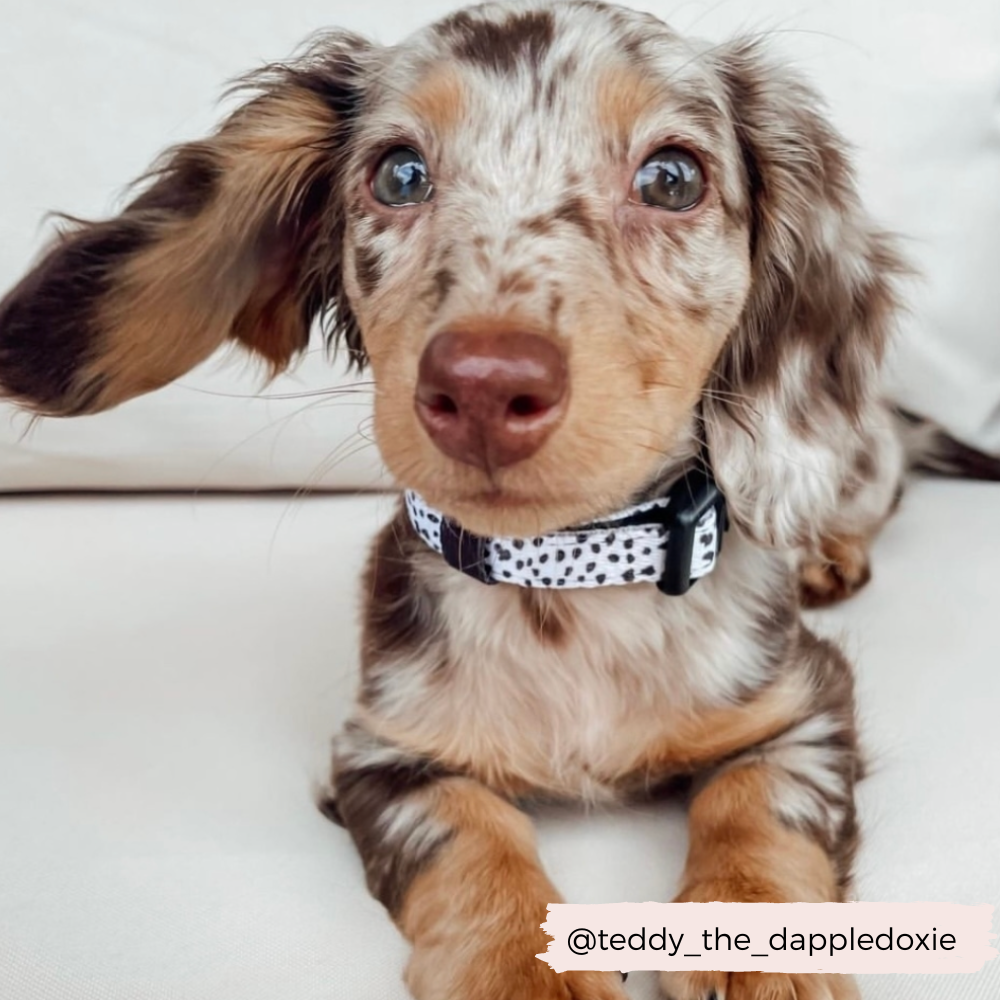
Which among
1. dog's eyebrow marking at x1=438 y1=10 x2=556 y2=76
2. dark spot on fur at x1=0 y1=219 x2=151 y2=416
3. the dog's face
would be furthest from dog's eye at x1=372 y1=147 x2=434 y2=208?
dark spot on fur at x1=0 y1=219 x2=151 y2=416

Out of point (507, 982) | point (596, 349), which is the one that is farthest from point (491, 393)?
point (507, 982)

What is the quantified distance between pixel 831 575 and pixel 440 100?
95 centimetres

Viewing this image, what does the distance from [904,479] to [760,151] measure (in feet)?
3.34

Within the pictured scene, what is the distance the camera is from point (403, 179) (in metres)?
1.27

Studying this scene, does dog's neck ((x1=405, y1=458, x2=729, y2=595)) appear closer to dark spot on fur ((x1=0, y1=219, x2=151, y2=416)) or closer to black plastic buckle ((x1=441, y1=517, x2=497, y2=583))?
black plastic buckle ((x1=441, y1=517, x2=497, y2=583))

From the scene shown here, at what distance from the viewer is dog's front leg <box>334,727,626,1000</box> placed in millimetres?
1040

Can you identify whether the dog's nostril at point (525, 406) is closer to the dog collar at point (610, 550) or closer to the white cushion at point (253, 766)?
the dog collar at point (610, 550)

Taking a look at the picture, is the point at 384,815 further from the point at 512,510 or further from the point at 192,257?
the point at 192,257

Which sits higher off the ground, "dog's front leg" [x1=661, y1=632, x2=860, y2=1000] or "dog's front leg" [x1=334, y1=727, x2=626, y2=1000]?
"dog's front leg" [x1=661, y1=632, x2=860, y2=1000]

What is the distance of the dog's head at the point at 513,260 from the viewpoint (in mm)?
981

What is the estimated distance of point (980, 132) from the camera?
2.17 metres

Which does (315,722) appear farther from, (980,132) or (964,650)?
(980,132)

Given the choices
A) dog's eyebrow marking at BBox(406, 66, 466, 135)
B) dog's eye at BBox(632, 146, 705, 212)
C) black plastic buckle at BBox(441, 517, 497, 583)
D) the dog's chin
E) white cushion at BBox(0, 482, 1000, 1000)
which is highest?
dog's eyebrow marking at BBox(406, 66, 466, 135)

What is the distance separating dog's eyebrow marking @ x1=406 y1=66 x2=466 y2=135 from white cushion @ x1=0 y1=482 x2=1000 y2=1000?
0.74 metres
